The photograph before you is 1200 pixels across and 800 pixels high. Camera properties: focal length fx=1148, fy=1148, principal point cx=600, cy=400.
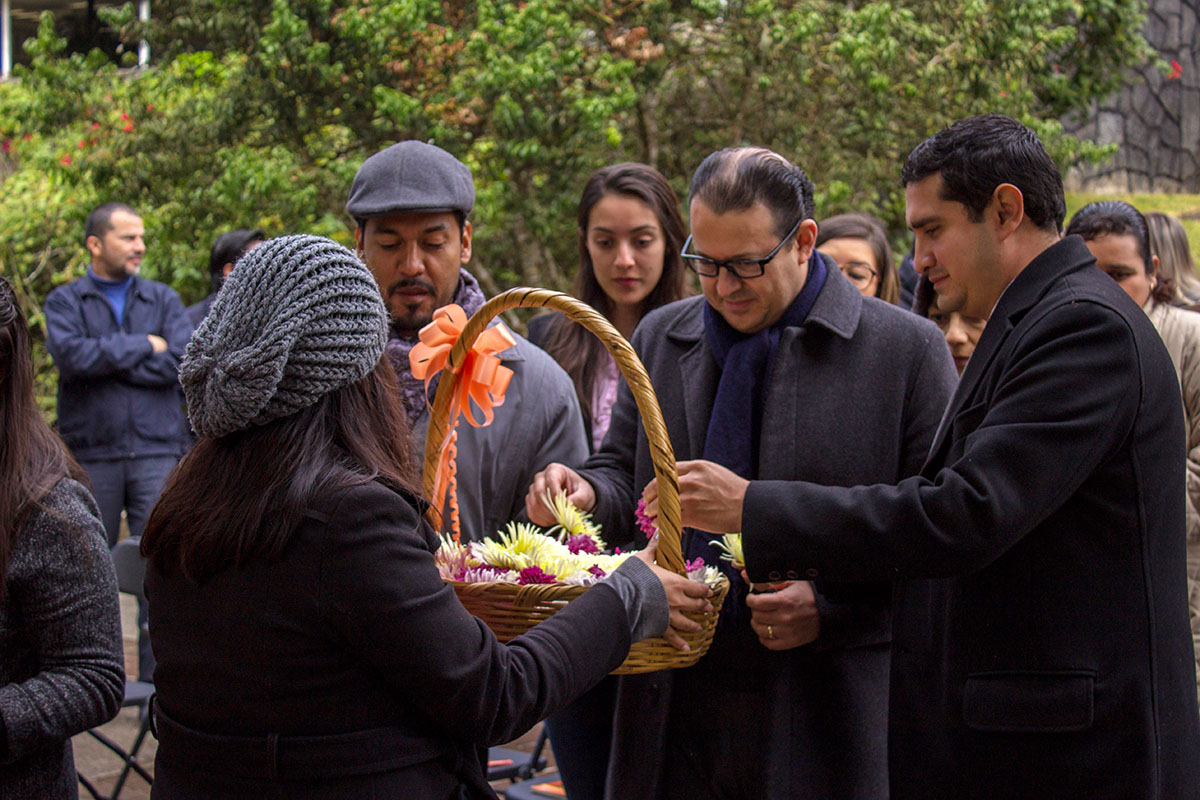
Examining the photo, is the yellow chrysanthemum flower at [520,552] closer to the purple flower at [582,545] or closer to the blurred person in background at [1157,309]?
the purple flower at [582,545]

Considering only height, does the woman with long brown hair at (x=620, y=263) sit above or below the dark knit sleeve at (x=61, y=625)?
above

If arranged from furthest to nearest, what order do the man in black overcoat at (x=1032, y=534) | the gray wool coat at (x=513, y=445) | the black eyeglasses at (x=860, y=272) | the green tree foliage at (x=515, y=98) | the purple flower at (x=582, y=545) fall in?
the green tree foliage at (x=515, y=98)
the black eyeglasses at (x=860, y=272)
the gray wool coat at (x=513, y=445)
the purple flower at (x=582, y=545)
the man in black overcoat at (x=1032, y=534)

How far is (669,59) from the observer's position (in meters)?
7.88

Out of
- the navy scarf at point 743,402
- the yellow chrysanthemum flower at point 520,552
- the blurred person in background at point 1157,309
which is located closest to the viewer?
the yellow chrysanthemum flower at point 520,552

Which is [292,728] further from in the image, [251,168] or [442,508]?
[251,168]

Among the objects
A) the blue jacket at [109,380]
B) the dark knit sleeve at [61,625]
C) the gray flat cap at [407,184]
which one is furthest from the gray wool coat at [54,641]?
the blue jacket at [109,380]

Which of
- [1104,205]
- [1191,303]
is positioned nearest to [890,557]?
[1104,205]

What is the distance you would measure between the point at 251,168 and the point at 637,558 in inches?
233

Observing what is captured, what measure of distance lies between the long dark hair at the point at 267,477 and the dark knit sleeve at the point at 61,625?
0.48 meters

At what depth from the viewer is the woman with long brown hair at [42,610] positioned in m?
2.04

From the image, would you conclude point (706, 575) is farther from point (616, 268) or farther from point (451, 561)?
point (616, 268)

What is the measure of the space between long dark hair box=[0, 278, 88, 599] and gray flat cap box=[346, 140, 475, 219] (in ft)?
2.95

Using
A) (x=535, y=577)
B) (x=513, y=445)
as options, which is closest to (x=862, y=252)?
(x=513, y=445)

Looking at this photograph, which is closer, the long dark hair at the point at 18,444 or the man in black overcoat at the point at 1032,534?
the man in black overcoat at the point at 1032,534
